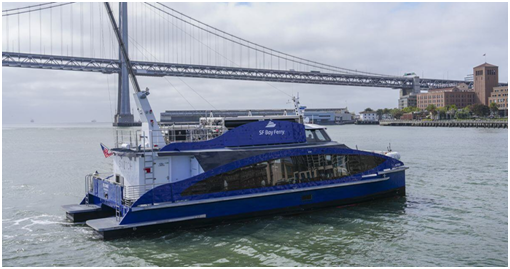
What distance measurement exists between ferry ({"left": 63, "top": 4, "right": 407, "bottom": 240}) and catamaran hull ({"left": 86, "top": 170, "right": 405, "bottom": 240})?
27mm

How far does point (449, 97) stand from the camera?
14862 cm

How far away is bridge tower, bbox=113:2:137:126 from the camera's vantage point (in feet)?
297

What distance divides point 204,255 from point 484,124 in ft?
312

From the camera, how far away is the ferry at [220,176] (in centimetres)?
1346

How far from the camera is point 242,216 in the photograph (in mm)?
14594

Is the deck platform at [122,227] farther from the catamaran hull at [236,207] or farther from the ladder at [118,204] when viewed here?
the ladder at [118,204]

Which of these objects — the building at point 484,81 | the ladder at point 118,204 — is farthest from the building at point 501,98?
the ladder at point 118,204

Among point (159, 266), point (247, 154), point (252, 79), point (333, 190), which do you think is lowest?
point (159, 266)

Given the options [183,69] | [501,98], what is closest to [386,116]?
[501,98]

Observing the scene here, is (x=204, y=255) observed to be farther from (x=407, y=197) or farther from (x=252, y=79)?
(x=252, y=79)

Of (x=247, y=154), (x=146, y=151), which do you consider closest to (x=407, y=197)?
(x=247, y=154)

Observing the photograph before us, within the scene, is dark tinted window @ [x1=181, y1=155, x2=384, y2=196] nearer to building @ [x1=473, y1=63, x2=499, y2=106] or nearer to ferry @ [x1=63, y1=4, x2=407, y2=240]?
ferry @ [x1=63, y1=4, x2=407, y2=240]

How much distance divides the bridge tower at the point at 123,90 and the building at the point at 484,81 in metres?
106

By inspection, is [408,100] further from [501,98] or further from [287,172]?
[287,172]
